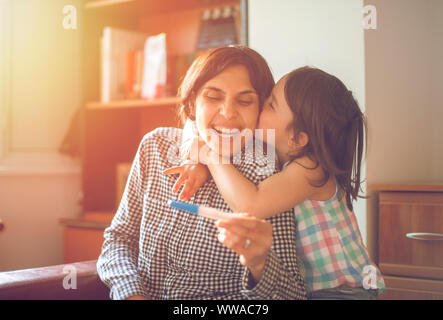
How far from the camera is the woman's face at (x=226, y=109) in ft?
3.03

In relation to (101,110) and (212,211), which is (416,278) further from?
(101,110)

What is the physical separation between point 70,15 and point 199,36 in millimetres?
642

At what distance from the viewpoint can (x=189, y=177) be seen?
0.93m

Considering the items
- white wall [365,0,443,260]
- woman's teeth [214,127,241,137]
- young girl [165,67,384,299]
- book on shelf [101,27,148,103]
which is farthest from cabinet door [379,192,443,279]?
book on shelf [101,27,148,103]

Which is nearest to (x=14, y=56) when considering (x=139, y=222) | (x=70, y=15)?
(x=70, y=15)

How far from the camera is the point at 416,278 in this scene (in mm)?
1266

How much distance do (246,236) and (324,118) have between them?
0.35m

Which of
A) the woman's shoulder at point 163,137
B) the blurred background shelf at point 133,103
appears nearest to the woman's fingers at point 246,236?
the woman's shoulder at point 163,137

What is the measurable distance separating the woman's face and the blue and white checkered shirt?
0.24 feet

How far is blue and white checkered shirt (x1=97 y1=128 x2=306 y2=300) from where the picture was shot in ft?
2.79

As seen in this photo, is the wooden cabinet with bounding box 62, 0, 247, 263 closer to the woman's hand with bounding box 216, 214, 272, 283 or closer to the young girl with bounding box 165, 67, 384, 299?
the young girl with bounding box 165, 67, 384, 299

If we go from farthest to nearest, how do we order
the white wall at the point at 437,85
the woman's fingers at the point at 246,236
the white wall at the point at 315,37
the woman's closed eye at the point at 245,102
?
the white wall at the point at 437,85
the white wall at the point at 315,37
the woman's closed eye at the point at 245,102
the woman's fingers at the point at 246,236

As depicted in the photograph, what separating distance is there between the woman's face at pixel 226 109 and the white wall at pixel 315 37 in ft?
1.87

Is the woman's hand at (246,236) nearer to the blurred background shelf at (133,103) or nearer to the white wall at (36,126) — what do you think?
the blurred background shelf at (133,103)
